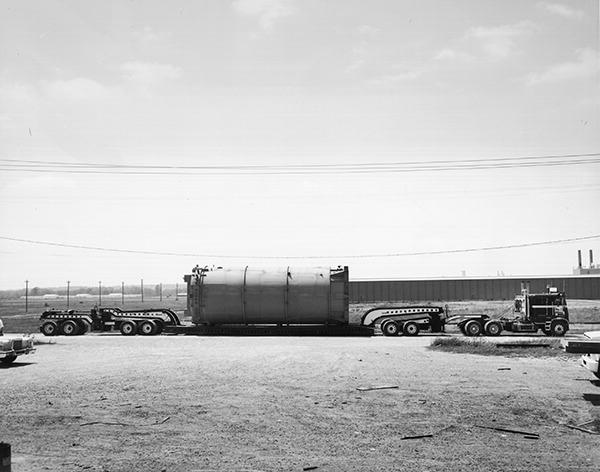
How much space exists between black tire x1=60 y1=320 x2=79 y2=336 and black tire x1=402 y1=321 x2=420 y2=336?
56.7ft

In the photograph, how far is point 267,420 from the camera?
10.4 m

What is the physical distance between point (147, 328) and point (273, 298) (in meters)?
6.98

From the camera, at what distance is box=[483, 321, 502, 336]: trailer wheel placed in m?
27.8

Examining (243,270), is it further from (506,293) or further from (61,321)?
(506,293)

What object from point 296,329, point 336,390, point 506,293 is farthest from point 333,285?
point 506,293

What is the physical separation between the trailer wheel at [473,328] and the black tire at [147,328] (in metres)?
16.0

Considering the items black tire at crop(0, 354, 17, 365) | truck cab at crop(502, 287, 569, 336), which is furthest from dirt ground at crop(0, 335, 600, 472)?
truck cab at crop(502, 287, 569, 336)

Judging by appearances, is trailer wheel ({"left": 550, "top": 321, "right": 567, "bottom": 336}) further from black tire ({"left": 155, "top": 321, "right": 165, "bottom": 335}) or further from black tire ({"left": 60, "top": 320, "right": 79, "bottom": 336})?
black tire ({"left": 60, "top": 320, "right": 79, "bottom": 336})

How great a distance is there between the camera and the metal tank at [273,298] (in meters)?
29.8

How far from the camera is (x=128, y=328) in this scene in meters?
30.8

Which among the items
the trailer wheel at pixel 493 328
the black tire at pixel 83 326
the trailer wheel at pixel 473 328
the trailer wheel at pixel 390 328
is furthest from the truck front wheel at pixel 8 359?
the trailer wheel at pixel 493 328

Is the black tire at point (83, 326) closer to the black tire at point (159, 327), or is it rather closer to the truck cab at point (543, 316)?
the black tire at point (159, 327)

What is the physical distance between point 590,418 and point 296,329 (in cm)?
2042

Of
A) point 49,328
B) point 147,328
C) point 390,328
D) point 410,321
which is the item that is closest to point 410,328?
point 410,321
